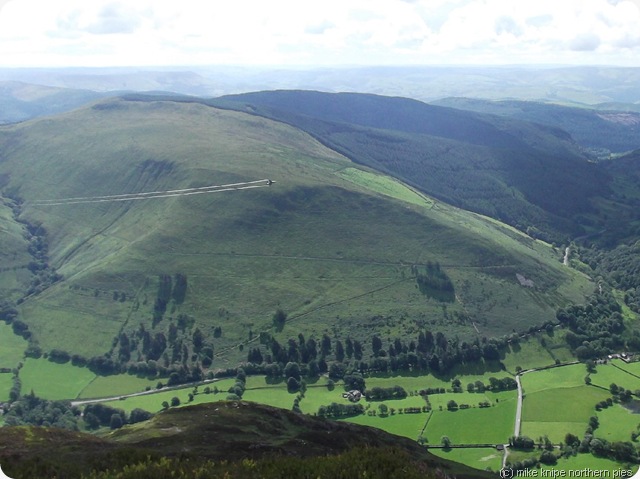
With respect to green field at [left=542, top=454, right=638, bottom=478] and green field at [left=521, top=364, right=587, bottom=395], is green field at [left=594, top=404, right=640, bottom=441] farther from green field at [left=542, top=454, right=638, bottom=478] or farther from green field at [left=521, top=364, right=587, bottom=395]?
green field at [left=521, top=364, right=587, bottom=395]

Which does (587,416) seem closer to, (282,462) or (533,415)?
(533,415)

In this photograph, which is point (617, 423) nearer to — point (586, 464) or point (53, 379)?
point (586, 464)

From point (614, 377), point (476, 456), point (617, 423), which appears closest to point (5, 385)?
point (476, 456)

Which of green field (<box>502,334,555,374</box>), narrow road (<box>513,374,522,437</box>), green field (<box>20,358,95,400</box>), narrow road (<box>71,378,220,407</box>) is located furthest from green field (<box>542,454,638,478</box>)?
green field (<box>20,358,95,400</box>)

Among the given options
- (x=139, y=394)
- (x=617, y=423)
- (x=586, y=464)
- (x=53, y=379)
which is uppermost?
(x=586, y=464)

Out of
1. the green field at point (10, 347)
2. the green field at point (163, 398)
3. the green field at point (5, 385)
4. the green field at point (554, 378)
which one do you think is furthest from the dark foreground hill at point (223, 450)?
the green field at point (10, 347)

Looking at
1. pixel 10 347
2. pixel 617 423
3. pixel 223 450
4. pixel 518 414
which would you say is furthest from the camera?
pixel 10 347
